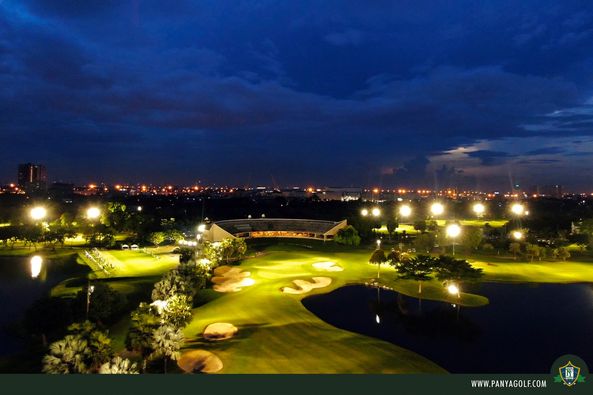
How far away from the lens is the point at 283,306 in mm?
34812

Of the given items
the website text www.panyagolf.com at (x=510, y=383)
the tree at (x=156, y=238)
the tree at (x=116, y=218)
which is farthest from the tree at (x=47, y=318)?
the tree at (x=116, y=218)

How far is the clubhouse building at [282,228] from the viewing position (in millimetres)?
86375

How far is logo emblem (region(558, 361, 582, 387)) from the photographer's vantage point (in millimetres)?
17922

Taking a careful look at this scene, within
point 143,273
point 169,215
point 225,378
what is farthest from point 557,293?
point 169,215

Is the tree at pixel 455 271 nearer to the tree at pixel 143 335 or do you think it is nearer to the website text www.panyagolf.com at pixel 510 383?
the website text www.panyagolf.com at pixel 510 383

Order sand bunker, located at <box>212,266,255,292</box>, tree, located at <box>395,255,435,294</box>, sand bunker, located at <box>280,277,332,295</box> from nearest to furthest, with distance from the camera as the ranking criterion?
tree, located at <box>395,255,435,294</box>
sand bunker, located at <box>280,277,332,295</box>
sand bunker, located at <box>212,266,255,292</box>

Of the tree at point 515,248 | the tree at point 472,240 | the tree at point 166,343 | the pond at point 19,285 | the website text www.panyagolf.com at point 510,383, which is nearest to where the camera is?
the website text www.panyagolf.com at point 510,383

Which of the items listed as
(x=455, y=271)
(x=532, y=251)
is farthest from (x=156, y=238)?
(x=532, y=251)

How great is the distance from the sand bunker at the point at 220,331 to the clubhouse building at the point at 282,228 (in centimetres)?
5343

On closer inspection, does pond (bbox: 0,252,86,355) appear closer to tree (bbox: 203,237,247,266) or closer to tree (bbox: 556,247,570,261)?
tree (bbox: 203,237,247,266)

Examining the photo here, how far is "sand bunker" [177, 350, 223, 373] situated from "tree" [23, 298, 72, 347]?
10624mm

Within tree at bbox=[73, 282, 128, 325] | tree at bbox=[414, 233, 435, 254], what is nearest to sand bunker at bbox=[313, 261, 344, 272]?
tree at bbox=[414, 233, 435, 254]

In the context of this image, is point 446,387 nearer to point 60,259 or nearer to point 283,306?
point 283,306

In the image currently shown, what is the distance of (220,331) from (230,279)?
17.6 metres
